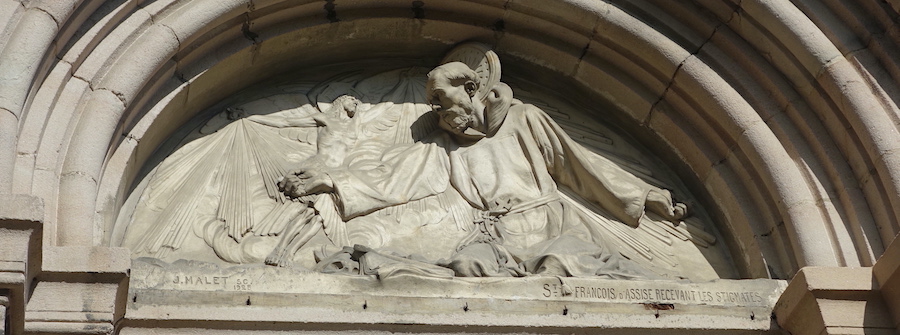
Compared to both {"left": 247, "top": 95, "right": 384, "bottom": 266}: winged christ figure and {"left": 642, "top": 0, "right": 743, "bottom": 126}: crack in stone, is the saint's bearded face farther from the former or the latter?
{"left": 642, "top": 0, "right": 743, "bottom": 126}: crack in stone

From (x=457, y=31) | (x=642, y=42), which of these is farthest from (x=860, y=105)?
(x=457, y=31)

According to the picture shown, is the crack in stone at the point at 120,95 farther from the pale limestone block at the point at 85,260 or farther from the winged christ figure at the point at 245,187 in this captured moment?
the pale limestone block at the point at 85,260

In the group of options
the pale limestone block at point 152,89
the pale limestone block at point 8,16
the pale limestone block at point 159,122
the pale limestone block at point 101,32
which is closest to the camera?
the pale limestone block at point 8,16

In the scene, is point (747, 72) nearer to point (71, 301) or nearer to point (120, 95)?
point (120, 95)

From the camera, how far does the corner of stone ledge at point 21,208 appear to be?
5.51 meters

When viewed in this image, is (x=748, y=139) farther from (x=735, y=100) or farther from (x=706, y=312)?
(x=706, y=312)

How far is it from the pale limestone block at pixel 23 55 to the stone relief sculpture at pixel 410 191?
113cm

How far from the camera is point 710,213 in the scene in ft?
25.7

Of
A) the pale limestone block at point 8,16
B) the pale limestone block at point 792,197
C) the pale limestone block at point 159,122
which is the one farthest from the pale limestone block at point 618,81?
the pale limestone block at point 8,16

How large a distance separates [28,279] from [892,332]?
13.6ft

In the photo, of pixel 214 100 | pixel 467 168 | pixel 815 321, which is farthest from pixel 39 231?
pixel 815 321

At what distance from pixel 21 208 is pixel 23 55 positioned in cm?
95

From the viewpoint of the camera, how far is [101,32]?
6.77m

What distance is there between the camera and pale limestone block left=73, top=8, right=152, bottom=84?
21.8 ft
